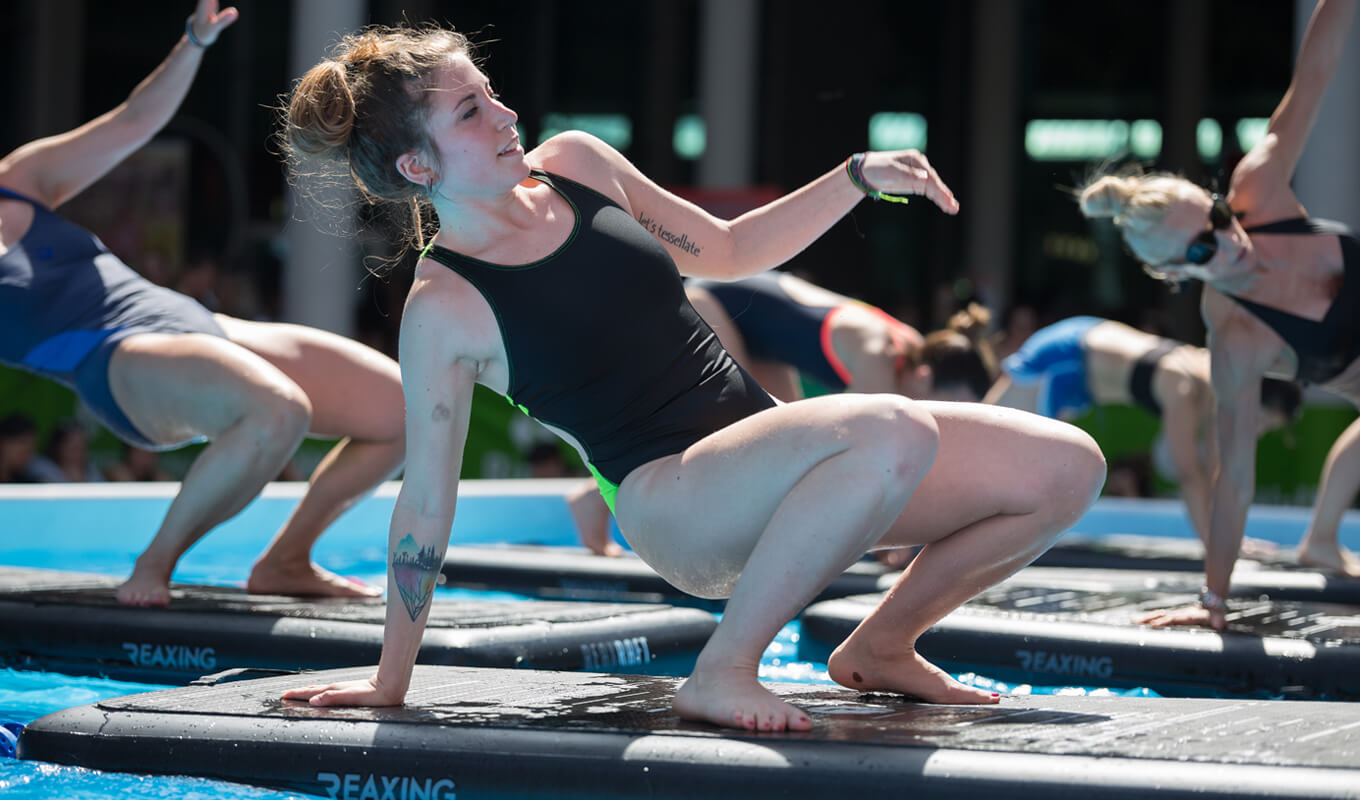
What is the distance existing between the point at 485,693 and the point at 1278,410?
5062 millimetres

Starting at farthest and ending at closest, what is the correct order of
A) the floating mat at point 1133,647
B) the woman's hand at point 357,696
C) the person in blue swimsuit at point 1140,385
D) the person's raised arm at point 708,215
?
the person in blue swimsuit at point 1140,385 → the floating mat at point 1133,647 → the person's raised arm at point 708,215 → the woman's hand at point 357,696

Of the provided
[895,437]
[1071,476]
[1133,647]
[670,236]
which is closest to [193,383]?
[670,236]

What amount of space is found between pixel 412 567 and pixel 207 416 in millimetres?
1788

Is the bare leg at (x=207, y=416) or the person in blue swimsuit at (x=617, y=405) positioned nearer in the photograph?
the person in blue swimsuit at (x=617, y=405)

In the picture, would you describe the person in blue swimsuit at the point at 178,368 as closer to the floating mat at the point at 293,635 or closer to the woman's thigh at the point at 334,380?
the woman's thigh at the point at 334,380

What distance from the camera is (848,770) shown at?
2.47 m

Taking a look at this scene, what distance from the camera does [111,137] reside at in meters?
4.75

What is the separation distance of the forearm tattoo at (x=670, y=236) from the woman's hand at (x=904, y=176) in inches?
15.9

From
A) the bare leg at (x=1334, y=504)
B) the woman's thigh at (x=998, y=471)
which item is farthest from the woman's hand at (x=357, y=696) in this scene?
the bare leg at (x=1334, y=504)

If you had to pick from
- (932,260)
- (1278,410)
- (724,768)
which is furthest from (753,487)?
(932,260)

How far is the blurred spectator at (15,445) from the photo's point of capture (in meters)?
7.71

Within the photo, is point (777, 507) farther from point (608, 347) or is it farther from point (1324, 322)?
point (1324, 322)

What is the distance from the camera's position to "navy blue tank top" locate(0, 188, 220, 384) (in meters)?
4.49

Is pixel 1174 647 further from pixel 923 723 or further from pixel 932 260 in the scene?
pixel 932 260
